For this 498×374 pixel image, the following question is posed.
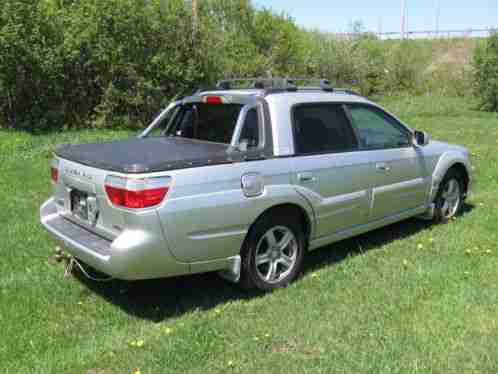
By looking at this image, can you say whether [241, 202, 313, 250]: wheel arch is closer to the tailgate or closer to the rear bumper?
the rear bumper

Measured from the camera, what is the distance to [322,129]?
16.3 feet

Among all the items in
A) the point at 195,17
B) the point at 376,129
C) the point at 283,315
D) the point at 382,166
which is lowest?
the point at 283,315

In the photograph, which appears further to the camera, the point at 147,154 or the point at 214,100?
the point at 214,100

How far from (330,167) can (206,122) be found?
119cm

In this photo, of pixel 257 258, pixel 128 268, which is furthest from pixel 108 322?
pixel 257 258

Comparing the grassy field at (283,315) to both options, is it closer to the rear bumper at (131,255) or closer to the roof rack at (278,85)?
the rear bumper at (131,255)

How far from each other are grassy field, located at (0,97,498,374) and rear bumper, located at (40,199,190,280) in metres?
0.44

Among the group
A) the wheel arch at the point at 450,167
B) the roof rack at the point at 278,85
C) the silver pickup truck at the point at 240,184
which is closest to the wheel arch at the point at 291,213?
the silver pickup truck at the point at 240,184

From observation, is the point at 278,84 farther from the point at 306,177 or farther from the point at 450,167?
the point at 450,167

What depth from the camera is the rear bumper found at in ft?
12.3

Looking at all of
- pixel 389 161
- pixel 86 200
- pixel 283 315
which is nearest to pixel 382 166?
pixel 389 161

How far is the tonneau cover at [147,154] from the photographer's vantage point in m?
3.83

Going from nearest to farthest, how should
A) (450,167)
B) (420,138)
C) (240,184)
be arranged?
(240,184)
(420,138)
(450,167)

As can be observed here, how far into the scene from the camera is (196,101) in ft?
16.8
